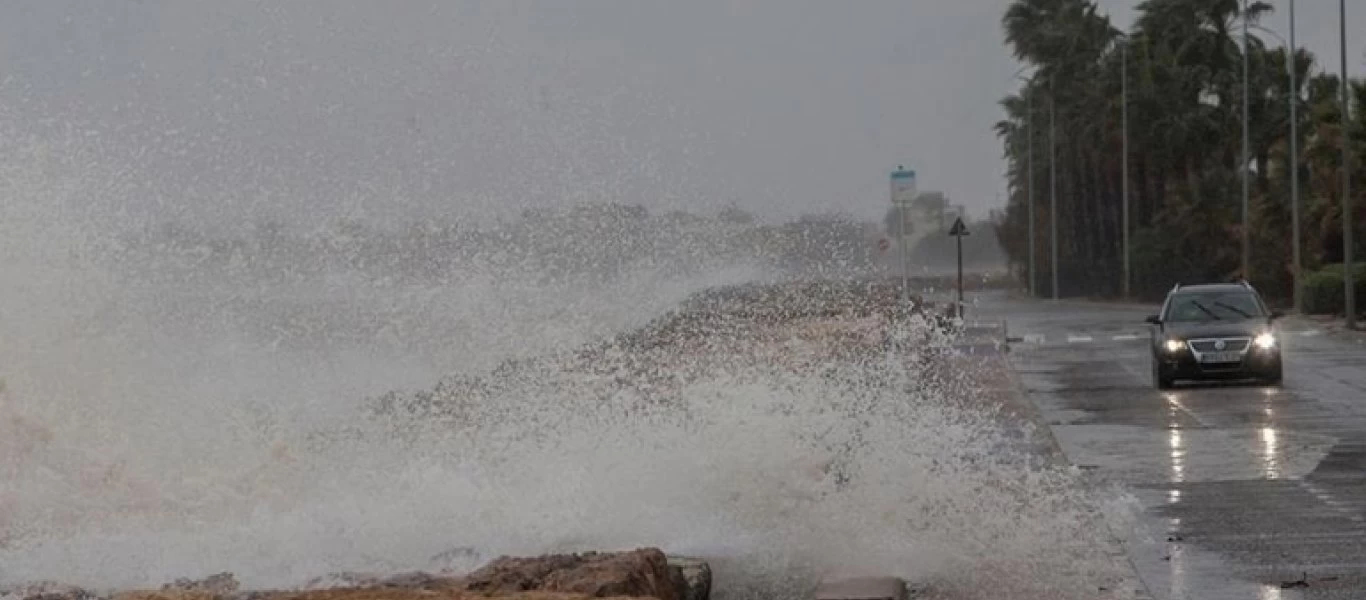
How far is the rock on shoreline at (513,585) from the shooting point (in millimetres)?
10344

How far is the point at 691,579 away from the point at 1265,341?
2173 centimetres

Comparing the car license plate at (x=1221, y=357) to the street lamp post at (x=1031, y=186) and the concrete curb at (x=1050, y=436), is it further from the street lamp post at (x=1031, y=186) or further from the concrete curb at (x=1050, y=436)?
the street lamp post at (x=1031, y=186)

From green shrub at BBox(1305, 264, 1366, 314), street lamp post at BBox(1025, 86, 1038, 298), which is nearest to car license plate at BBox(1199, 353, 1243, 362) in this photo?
green shrub at BBox(1305, 264, 1366, 314)

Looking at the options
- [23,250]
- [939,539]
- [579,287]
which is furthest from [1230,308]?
[939,539]

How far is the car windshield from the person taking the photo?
109ft

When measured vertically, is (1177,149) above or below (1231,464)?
above

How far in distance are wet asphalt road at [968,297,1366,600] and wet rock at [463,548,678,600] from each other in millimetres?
2378

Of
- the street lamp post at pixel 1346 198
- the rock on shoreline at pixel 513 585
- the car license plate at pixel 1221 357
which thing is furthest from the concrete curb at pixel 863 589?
the street lamp post at pixel 1346 198

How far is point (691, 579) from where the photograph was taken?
11.7 m

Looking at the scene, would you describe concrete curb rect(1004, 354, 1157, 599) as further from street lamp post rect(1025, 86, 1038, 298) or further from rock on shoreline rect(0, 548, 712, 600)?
street lamp post rect(1025, 86, 1038, 298)

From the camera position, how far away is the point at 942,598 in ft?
38.8

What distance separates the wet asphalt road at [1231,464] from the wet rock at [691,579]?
81.8 inches

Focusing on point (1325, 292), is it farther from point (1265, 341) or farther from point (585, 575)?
point (585, 575)

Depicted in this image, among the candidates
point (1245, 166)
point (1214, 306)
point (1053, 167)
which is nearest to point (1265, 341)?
point (1214, 306)
